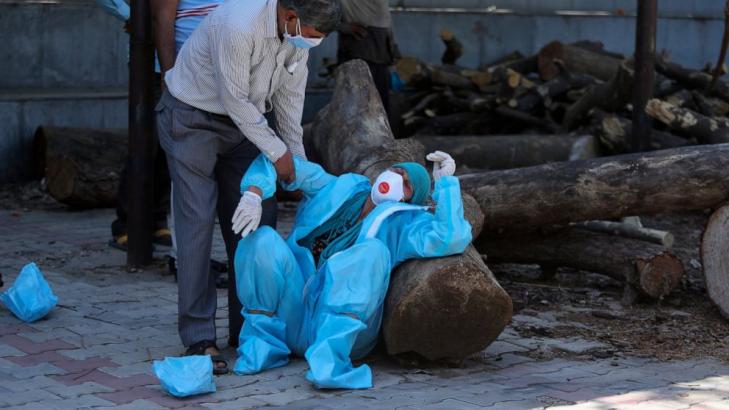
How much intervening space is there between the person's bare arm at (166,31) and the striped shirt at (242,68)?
3.07 feet

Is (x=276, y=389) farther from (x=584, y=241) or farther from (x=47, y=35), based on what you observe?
(x=47, y=35)

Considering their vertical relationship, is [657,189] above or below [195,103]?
below

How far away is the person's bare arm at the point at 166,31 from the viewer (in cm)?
647

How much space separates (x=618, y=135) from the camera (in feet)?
33.3

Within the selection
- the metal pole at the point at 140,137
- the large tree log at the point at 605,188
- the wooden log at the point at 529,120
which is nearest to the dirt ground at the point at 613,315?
the large tree log at the point at 605,188

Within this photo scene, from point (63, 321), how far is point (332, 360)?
1633 mm

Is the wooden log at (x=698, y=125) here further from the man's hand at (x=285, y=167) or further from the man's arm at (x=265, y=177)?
the man's hand at (x=285, y=167)

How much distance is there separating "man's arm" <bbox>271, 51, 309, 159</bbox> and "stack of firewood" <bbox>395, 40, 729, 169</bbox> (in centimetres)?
420

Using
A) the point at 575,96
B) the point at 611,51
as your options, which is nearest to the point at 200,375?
the point at 575,96

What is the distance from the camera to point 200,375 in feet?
16.3

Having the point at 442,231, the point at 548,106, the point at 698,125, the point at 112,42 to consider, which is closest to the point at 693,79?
the point at 548,106

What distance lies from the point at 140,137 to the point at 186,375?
2.64m

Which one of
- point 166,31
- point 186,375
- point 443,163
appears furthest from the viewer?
point 166,31

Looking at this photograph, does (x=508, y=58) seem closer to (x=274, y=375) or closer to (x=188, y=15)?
(x=188, y=15)
